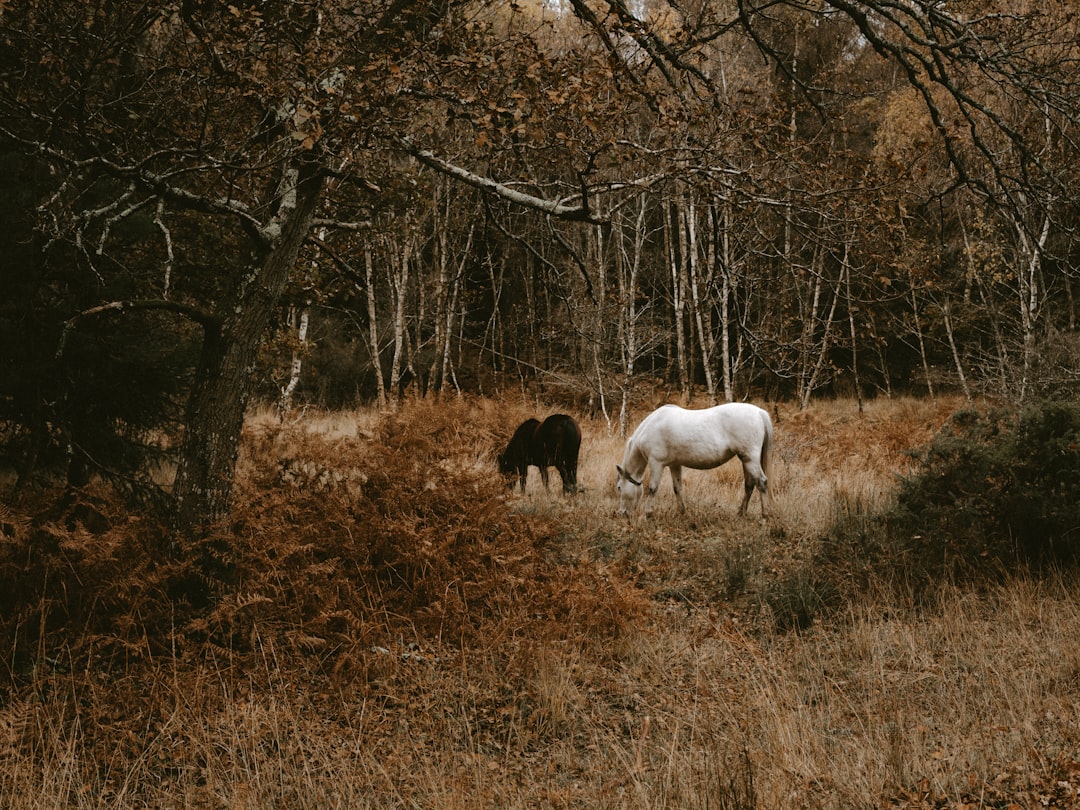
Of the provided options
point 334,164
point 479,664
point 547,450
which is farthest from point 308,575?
point 547,450

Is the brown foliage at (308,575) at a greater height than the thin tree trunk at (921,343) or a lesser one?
lesser

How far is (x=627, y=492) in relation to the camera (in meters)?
9.05

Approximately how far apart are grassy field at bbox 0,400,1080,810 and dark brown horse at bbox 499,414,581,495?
8.03 ft

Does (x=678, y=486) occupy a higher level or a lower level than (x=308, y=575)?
higher

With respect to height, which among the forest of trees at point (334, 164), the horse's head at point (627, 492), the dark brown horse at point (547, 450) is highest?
the forest of trees at point (334, 164)

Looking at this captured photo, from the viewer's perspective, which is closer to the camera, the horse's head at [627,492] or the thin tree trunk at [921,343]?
the horse's head at [627,492]

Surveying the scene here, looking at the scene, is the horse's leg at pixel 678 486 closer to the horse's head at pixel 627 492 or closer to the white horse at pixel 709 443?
the white horse at pixel 709 443

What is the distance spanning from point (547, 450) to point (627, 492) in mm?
1297

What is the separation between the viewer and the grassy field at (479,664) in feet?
11.8

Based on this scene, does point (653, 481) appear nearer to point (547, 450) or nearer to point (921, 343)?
point (547, 450)

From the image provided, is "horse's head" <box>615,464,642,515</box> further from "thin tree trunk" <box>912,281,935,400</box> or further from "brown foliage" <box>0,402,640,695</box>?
"thin tree trunk" <box>912,281,935,400</box>

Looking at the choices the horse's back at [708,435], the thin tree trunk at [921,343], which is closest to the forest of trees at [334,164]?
the horse's back at [708,435]

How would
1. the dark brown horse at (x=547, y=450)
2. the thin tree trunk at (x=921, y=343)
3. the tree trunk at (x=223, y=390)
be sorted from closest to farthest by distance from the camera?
the tree trunk at (x=223, y=390)
the dark brown horse at (x=547, y=450)
the thin tree trunk at (x=921, y=343)

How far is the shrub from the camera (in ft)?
20.1
